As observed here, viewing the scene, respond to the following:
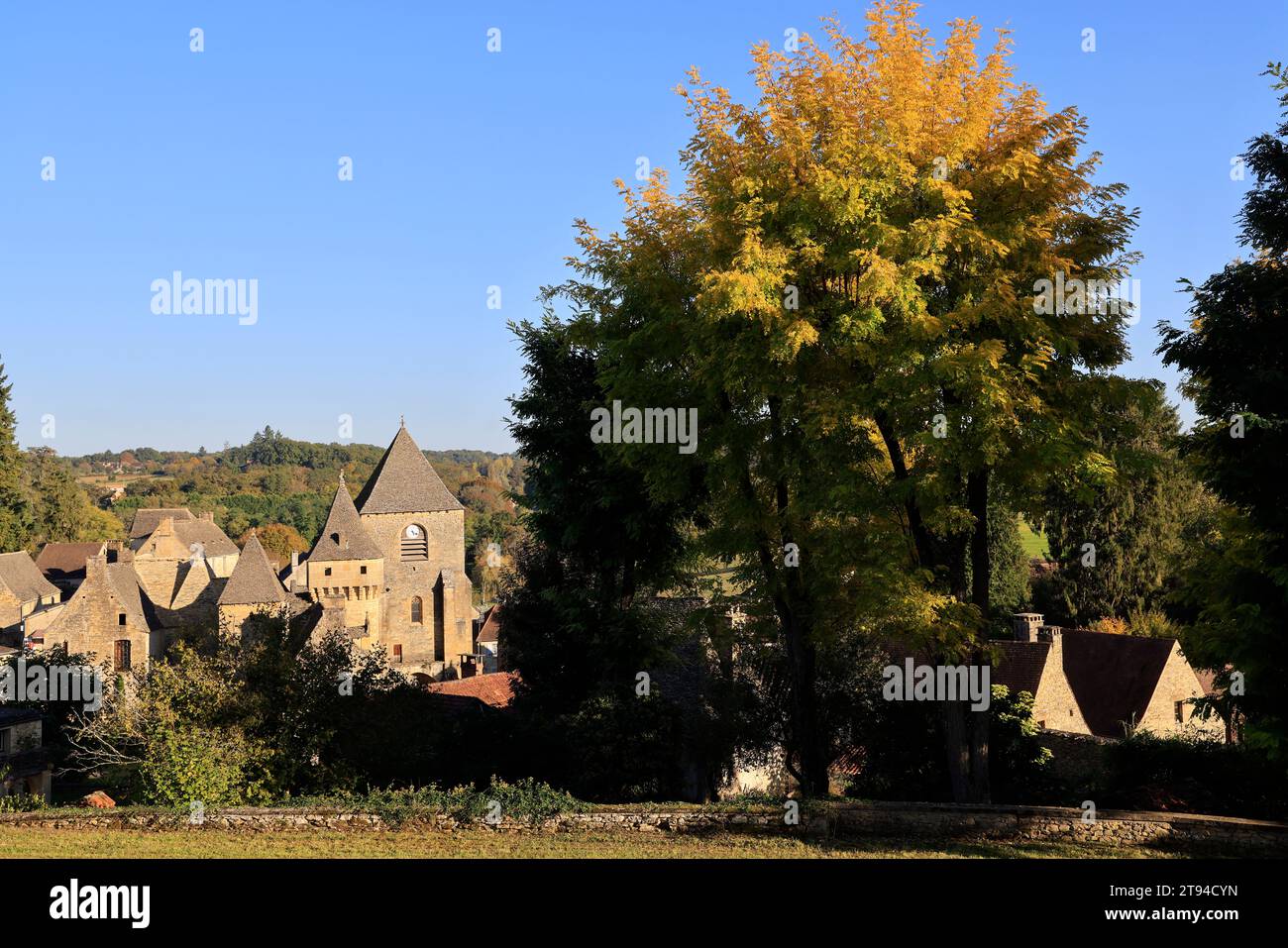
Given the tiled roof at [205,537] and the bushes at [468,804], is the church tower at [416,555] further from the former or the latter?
the bushes at [468,804]

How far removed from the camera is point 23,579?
6350 centimetres

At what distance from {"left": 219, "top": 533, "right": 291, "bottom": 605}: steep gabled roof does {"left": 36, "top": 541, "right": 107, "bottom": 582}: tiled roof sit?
34.1 metres

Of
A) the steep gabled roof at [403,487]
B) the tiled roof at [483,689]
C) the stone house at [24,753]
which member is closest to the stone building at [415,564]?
the steep gabled roof at [403,487]

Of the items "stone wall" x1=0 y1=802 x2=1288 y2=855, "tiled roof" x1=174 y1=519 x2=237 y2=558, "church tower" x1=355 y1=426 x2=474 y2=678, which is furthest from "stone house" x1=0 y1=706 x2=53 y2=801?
"tiled roof" x1=174 y1=519 x2=237 y2=558

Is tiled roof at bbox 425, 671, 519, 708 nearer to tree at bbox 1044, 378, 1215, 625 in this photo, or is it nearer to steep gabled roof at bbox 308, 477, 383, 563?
steep gabled roof at bbox 308, 477, 383, 563

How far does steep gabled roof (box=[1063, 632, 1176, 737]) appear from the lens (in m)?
31.5

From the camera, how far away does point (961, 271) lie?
17.6 meters

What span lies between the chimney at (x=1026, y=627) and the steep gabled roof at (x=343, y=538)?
3393 cm

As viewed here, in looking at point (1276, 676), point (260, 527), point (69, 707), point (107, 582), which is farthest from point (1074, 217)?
point (260, 527)

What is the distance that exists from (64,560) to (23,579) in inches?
520

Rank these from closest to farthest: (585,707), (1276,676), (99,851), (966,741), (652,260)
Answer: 1. (1276,676)
2. (99,851)
3. (966,741)
4. (652,260)
5. (585,707)

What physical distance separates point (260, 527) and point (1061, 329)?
10738cm
